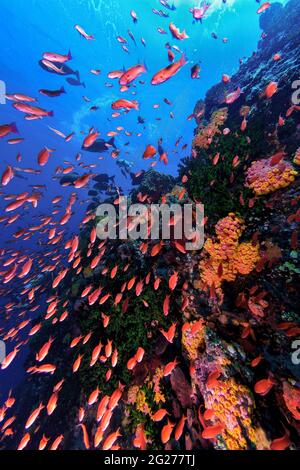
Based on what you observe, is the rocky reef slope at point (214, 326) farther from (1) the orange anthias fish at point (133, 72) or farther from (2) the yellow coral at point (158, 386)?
(1) the orange anthias fish at point (133, 72)

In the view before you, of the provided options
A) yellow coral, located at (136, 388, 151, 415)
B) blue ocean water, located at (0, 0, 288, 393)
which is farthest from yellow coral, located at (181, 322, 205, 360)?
blue ocean water, located at (0, 0, 288, 393)

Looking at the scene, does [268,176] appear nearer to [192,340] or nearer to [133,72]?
[133,72]

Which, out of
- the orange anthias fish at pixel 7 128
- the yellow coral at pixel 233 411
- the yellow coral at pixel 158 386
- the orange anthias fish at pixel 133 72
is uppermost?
the orange anthias fish at pixel 133 72

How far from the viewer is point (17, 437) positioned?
9680mm

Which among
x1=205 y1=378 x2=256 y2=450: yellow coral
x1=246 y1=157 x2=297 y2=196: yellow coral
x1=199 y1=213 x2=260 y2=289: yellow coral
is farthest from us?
x1=246 y1=157 x2=297 y2=196: yellow coral

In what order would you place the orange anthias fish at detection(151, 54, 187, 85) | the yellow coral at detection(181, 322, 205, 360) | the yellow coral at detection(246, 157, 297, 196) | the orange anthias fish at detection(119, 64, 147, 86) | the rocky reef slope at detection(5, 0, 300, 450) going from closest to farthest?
the rocky reef slope at detection(5, 0, 300, 450) → the orange anthias fish at detection(151, 54, 187, 85) → the orange anthias fish at detection(119, 64, 147, 86) → the yellow coral at detection(181, 322, 205, 360) → the yellow coral at detection(246, 157, 297, 196)

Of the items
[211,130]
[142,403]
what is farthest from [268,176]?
[142,403]

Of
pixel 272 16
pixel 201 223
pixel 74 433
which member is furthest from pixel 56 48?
pixel 74 433

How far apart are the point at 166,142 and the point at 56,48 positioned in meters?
48.9

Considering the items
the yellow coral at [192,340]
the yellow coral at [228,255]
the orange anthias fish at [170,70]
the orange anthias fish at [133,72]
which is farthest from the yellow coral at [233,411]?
the orange anthias fish at [133,72]

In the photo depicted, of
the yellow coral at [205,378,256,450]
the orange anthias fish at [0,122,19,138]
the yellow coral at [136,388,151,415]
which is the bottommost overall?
the yellow coral at [136,388,151,415]

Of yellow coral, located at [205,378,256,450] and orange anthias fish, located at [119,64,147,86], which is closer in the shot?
yellow coral, located at [205,378,256,450]

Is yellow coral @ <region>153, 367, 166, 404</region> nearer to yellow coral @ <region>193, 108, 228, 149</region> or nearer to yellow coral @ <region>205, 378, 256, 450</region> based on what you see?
yellow coral @ <region>205, 378, 256, 450</region>
